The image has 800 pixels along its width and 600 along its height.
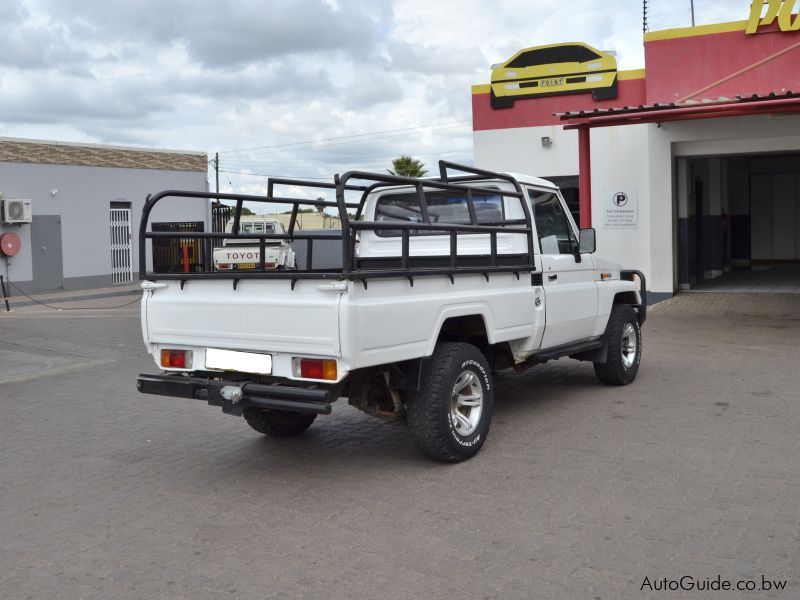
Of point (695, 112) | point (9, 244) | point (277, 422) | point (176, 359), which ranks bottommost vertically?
point (277, 422)

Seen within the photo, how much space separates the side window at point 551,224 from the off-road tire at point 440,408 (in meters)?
1.82

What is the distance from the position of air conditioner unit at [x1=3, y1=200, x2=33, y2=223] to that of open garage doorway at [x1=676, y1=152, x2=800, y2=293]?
16.9 m

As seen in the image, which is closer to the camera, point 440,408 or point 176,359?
point 440,408

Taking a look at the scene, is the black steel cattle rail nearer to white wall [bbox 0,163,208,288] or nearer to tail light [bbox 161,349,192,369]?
tail light [bbox 161,349,192,369]

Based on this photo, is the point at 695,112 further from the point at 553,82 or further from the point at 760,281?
the point at 760,281

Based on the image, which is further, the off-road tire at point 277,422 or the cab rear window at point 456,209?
the cab rear window at point 456,209

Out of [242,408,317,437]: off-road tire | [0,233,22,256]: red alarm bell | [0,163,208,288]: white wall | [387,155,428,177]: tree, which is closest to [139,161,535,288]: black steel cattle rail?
[242,408,317,437]: off-road tire

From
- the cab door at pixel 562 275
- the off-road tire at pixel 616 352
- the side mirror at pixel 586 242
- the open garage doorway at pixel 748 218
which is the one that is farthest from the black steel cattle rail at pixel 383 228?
the open garage doorway at pixel 748 218

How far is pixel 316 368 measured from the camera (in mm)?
5309

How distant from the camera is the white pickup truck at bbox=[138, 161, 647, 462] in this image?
208 inches

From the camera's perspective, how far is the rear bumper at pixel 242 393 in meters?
5.23

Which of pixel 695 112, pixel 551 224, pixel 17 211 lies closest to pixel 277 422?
pixel 551 224

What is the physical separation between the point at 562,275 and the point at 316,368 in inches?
120

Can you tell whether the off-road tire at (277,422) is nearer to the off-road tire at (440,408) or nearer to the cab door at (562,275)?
the off-road tire at (440,408)
